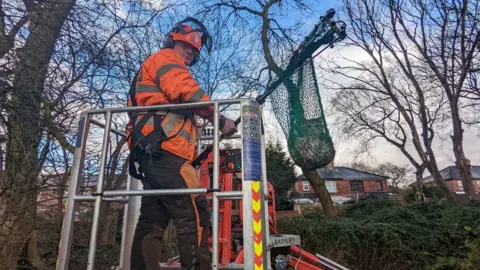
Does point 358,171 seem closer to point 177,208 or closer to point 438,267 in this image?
point 438,267

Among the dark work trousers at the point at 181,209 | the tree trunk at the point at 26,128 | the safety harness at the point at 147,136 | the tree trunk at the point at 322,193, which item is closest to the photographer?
the dark work trousers at the point at 181,209

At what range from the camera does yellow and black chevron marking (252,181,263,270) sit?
2.08 m

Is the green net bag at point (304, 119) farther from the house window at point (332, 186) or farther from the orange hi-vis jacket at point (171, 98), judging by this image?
the house window at point (332, 186)

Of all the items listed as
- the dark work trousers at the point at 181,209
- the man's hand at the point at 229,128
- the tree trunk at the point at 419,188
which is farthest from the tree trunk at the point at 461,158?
the dark work trousers at the point at 181,209

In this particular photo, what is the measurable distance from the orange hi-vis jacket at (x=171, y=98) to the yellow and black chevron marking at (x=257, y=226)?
2.22 feet

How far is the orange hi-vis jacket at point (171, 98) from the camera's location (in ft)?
8.28

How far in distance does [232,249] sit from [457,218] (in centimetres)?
681

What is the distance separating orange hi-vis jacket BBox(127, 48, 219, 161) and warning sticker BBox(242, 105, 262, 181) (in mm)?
347

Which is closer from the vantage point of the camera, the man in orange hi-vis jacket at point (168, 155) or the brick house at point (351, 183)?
the man in orange hi-vis jacket at point (168, 155)

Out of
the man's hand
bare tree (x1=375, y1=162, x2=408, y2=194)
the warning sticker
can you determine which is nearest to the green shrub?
the man's hand

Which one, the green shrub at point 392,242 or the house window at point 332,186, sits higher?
the house window at point 332,186

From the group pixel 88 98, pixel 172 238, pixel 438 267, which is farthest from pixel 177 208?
pixel 438 267

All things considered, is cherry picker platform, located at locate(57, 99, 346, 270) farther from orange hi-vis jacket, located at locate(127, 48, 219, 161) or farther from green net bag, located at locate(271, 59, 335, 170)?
green net bag, located at locate(271, 59, 335, 170)

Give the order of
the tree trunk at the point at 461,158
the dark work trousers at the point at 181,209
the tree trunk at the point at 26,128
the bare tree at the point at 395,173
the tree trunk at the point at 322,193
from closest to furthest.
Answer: the dark work trousers at the point at 181,209 < the tree trunk at the point at 26,128 < the tree trunk at the point at 322,193 < the tree trunk at the point at 461,158 < the bare tree at the point at 395,173
